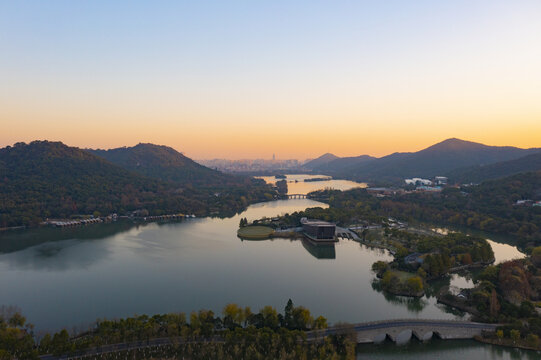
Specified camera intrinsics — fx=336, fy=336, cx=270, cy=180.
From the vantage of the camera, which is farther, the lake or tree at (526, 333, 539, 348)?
the lake

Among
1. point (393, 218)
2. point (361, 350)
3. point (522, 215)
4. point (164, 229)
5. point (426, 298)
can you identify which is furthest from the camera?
point (393, 218)

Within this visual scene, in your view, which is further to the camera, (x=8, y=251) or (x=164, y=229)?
(x=164, y=229)

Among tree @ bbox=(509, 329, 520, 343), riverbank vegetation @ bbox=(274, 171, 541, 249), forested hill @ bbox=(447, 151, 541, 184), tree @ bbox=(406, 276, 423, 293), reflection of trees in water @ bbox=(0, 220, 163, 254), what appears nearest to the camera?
tree @ bbox=(509, 329, 520, 343)

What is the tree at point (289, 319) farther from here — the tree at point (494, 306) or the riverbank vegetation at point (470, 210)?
the riverbank vegetation at point (470, 210)

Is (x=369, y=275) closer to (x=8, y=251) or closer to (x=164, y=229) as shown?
(x=164, y=229)

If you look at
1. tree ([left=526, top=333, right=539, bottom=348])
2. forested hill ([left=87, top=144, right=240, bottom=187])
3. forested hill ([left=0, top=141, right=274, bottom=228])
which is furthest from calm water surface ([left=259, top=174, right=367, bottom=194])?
tree ([left=526, top=333, right=539, bottom=348])

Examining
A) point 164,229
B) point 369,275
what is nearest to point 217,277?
point 369,275

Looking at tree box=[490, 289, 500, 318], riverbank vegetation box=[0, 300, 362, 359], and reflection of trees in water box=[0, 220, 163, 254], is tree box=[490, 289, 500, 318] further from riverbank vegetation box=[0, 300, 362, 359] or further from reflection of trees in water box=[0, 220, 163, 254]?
reflection of trees in water box=[0, 220, 163, 254]

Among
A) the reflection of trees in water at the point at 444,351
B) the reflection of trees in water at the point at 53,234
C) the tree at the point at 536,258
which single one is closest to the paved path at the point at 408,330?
the reflection of trees in water at the point at 444,351
